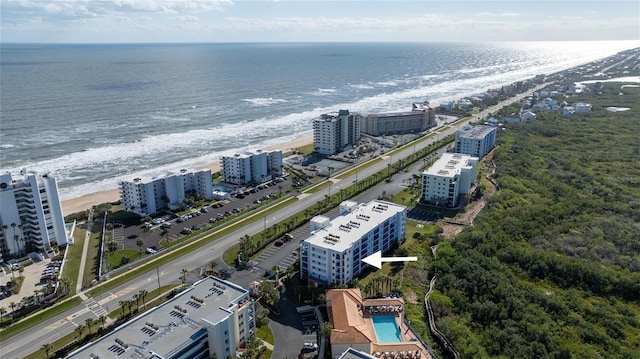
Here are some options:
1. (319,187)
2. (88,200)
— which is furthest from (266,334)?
(88,200)

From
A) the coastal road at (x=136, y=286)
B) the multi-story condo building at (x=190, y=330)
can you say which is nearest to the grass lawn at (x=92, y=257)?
the coastal road at (x=136, y=286)

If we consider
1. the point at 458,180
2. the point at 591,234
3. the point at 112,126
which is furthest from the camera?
the point at 112,126

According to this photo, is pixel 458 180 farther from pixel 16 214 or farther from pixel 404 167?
pixel 16 214

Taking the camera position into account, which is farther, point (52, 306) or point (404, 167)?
point (404, 167)

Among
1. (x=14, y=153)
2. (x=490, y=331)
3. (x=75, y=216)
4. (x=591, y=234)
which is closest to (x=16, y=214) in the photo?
(x=75, y=216)

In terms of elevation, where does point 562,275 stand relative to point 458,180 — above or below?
below

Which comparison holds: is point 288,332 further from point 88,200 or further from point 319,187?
point 88,200


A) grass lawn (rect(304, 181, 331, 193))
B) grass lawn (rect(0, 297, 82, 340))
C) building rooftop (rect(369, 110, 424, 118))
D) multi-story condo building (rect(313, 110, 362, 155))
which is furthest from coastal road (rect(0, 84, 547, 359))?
building rooftop (rect(369, 110, 424, 118))

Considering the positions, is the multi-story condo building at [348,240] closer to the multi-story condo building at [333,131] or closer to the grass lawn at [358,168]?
the grass lawn at [358,168]
